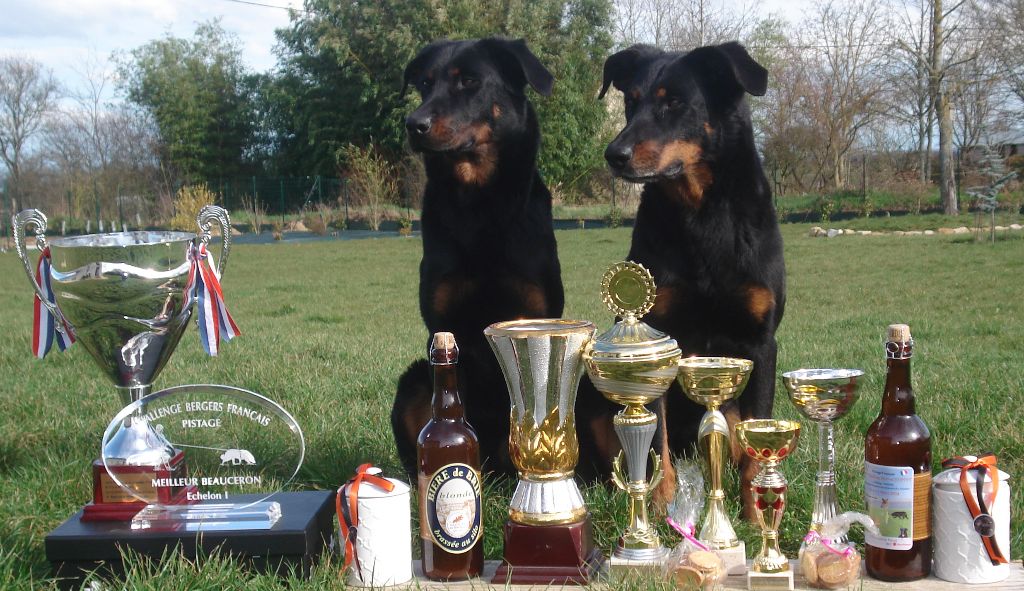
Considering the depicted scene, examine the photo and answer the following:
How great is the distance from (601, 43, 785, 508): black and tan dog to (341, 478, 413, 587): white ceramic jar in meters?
1.08

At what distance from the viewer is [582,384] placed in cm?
296

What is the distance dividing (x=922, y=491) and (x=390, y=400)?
273cm

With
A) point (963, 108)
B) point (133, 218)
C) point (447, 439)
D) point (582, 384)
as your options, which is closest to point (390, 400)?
point (582, 384)

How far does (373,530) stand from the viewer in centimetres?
203

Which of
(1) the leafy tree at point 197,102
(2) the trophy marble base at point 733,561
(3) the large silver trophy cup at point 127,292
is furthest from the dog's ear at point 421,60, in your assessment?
(1) the leafy tree at point 197,102

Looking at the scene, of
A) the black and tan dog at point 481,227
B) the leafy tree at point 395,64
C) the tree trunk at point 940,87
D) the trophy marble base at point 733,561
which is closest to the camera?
the trophy marble base at point 733,561

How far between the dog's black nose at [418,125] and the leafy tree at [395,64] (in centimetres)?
2026

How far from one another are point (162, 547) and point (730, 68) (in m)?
2.23

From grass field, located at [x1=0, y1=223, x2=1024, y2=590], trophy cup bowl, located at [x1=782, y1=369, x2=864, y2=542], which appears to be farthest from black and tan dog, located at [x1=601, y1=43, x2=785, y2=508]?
trophy cup bowl, located at [x1=782, y1=369, x2=864, y2=542]

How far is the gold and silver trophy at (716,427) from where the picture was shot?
197 centimetres

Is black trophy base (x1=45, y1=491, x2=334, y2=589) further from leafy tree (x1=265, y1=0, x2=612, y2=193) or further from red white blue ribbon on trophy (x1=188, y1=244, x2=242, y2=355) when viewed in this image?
leafy tree (x1=265, y1=0, x2=612, y2=193)

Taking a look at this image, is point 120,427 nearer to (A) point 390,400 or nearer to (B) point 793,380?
(B) point 793,380

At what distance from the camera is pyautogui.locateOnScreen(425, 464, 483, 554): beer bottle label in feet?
6.60

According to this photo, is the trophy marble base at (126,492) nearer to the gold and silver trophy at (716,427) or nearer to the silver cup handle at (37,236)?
the silver cup handle at (37,236)
